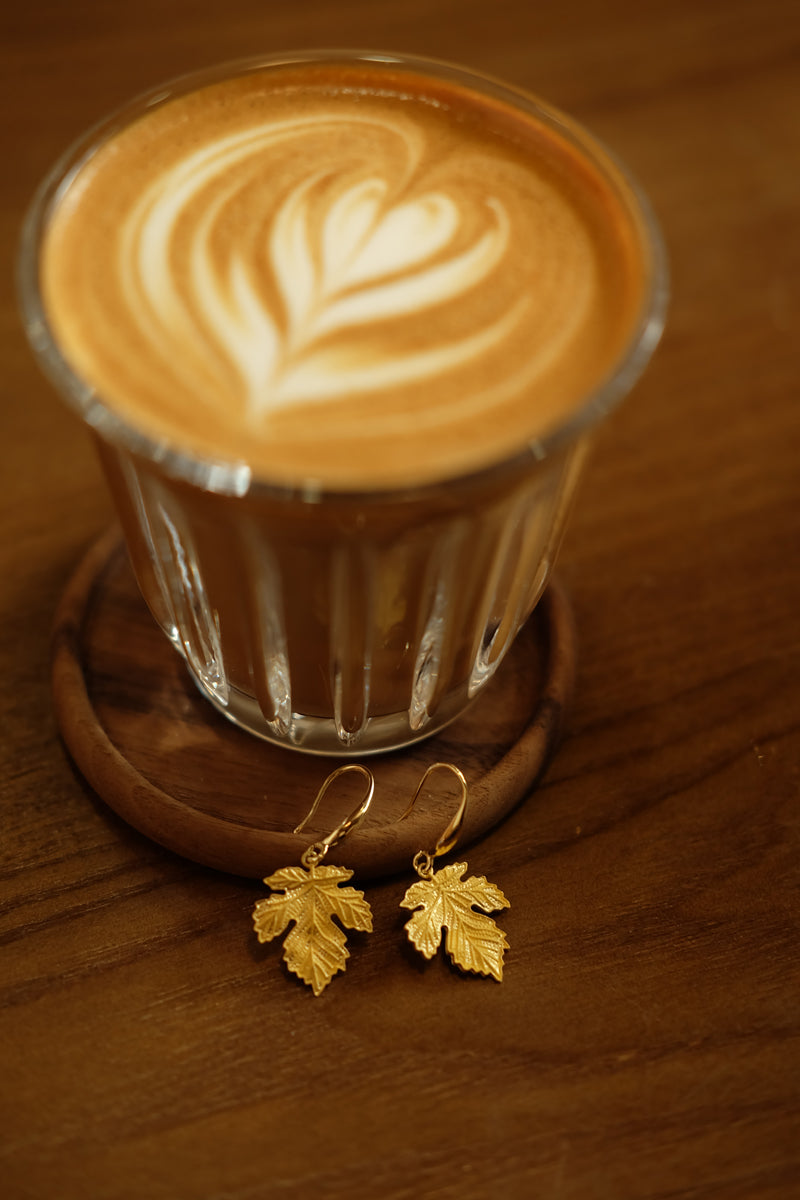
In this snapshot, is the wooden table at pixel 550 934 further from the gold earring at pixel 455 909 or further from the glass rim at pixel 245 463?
the glass rim at pixel 245 463

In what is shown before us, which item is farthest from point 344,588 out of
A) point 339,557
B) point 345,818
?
point 345,818

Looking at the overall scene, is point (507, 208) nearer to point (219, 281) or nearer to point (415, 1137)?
point (219, 281)

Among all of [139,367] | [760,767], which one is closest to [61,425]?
[139,367]

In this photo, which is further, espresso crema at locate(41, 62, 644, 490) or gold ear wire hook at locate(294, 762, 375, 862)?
gold ear wire hook at locate(294, 762, 375, 862)

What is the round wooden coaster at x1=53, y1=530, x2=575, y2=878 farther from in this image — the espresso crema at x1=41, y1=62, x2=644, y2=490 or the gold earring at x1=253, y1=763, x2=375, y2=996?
the espresso crema at x1=41, y1=62, x2=644, y2=490

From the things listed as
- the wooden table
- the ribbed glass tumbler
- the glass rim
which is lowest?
the wooden table

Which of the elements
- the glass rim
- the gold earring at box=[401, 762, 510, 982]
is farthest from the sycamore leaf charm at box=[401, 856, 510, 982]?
the glass rim

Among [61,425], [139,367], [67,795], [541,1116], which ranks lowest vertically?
[541,1116]
